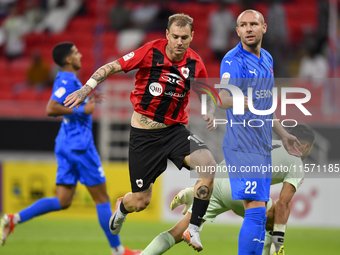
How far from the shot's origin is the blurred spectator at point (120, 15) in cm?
1520

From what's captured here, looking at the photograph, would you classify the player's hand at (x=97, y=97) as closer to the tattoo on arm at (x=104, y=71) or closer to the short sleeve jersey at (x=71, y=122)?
the short sleeve jersey at (x=71, y=122)

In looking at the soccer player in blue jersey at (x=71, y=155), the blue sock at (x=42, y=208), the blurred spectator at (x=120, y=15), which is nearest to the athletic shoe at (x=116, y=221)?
the soccer player in blue jersey at (x=71, y=155)

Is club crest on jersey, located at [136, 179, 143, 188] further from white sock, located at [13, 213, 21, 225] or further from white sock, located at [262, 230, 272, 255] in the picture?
white sock, located at [13, 213, 21, 225]

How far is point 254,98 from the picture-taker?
4.89 metres

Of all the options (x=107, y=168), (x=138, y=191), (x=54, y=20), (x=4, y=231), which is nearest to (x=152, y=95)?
(x=138, y=191)

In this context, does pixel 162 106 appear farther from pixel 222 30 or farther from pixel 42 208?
pixel 222 30

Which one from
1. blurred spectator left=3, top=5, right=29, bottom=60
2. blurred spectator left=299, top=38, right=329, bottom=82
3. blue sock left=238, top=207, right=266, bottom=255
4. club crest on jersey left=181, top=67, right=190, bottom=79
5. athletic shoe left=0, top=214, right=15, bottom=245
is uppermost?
blurred spectator left=3, top=5, right=29, bottom=60

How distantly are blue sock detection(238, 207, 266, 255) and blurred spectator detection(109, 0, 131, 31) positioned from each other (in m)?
11.4

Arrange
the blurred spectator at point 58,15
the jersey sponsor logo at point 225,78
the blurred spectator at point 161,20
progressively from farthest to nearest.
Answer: the blurred spectator at point 58,15 → the blurred spectator at point 161,20 → the jersey sponsor logo at point 225,78

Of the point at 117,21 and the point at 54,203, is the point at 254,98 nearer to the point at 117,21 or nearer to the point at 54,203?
the point at 54,203

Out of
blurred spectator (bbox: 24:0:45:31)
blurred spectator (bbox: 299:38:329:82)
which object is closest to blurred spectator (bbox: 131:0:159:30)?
blurred spectator (bbox: 24:0:45:31)

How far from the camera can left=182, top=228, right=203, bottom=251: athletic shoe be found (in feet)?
15.4

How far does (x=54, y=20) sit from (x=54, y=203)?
34.6ft

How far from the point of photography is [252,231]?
15.3ft
